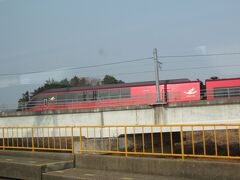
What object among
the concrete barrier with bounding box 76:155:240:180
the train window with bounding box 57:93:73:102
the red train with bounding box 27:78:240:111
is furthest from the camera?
the train window with bounding box 57:93:73:102

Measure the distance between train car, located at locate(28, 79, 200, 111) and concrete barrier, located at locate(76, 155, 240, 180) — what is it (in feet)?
63.5

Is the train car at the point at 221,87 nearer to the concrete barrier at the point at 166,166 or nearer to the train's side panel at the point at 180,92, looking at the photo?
the train's side panel at the point at 180,92

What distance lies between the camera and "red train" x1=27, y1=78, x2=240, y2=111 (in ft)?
104

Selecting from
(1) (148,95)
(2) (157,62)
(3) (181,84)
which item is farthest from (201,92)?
(2) (157,62)

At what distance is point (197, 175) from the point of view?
8.70 m

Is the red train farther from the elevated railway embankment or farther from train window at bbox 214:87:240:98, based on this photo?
the elevated railway embankment

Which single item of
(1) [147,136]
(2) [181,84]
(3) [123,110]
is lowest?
(1) [147,136]

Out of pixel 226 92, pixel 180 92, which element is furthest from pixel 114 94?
pixel 226 92

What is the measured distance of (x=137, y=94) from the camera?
35594 mm

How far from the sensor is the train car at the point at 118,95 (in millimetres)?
33031

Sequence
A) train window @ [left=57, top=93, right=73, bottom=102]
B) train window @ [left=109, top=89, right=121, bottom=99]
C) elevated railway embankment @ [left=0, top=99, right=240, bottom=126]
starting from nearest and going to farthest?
elevated railway embankment @ [left=0, top=99, right=240, bottom=126] < train window @ [left=109, top=89, right=121, bottom=99] < train window @ [left=57, top=93, right=73, bottom=102]

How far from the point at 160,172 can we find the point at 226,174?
1819 mm

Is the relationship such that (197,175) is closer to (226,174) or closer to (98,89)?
(226,174)

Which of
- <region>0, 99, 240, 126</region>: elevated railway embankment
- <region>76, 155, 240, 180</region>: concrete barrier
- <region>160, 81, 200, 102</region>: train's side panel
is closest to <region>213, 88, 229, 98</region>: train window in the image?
<region>160, 81, 200, 102</region>: train's side panel
